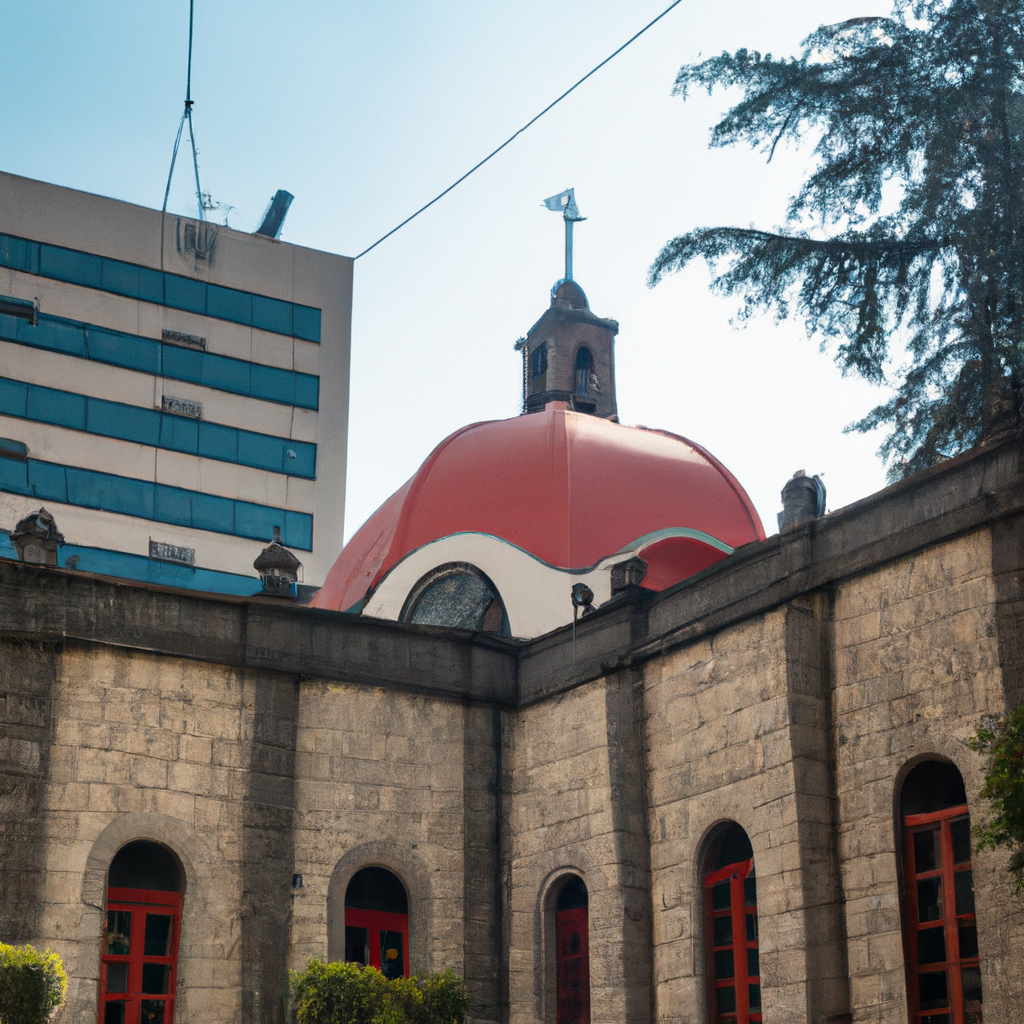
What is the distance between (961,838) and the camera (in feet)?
40.0

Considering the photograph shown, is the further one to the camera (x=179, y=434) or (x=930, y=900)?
(x=179, y=434)

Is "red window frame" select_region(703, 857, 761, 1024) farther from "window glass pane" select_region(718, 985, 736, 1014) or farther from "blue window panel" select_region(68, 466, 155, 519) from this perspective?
"blue window panel" select_region(68, 466, 155, 519)

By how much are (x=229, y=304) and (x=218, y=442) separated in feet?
10.0

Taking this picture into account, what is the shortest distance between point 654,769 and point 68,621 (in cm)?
563

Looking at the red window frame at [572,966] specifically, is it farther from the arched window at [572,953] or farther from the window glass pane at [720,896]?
the window glass pane at [720,896]

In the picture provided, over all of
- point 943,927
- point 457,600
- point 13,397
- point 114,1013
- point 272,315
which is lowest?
point 114,1013

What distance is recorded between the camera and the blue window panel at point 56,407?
1220 inches

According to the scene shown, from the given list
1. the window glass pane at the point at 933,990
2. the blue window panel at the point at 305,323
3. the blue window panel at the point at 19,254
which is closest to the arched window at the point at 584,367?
the blue window panel at the point at 305,323

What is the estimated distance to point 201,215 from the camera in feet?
112

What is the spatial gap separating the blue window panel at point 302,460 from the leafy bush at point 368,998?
2056cm

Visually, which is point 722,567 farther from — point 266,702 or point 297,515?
point 297,515

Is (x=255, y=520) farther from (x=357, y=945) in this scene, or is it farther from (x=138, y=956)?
(x=138, y=956)

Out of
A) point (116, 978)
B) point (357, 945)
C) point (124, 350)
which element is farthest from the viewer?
point (124, 350)

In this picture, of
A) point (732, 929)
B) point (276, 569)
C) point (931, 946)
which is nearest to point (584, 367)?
point (276, 569)
